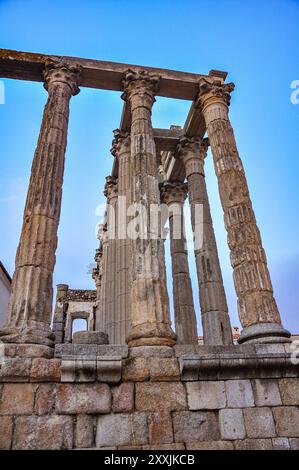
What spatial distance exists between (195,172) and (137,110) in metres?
4.73

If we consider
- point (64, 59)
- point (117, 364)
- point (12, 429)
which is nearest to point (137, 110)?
point (64, 59)

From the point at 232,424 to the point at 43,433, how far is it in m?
3.61

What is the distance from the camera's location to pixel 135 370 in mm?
7082

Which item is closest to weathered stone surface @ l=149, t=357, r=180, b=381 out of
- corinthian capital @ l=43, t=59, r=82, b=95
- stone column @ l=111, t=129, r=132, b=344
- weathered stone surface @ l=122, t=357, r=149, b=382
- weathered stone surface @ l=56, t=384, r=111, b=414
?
weathered stone surface @ l=122, t=357, r=149, b=382

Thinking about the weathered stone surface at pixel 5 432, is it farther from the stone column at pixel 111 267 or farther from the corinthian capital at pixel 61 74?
the corinthian capital at pixel 61 74

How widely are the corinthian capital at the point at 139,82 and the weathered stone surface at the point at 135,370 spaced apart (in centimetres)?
954

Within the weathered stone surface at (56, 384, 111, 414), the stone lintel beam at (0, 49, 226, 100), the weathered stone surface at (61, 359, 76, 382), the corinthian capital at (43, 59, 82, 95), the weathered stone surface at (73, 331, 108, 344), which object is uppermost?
the stone lintel beam at (0, 49, 226, 100)

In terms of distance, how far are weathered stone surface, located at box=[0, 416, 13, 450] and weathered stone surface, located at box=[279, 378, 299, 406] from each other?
5361 millimetres

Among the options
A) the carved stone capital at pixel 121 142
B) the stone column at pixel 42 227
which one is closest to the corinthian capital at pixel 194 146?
the carved stone capital at pixel 121 142

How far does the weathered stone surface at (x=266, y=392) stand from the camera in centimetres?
704

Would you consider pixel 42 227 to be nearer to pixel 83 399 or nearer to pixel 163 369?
pixel 83 399

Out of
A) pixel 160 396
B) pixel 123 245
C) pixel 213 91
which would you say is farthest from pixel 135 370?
pixel 213 91

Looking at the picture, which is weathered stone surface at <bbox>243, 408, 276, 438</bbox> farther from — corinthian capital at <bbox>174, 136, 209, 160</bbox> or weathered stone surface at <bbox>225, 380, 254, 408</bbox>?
corinthian capital at <bbox>174, 136, 209, 160</bbox>

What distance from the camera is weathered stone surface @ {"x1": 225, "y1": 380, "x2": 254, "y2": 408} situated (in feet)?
22.9
